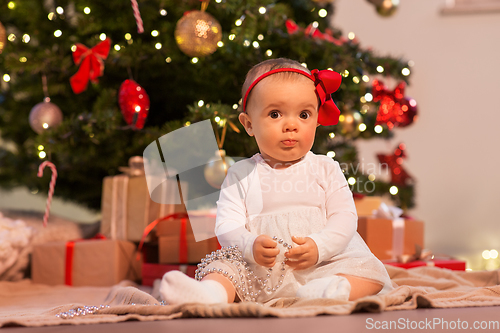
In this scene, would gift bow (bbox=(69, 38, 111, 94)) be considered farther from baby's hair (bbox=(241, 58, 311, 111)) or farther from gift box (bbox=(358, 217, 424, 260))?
gift box (bbox=(358, 217, 424, 260))

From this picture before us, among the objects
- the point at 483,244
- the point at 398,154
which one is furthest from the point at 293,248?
the point at 483,244

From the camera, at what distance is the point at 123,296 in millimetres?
876

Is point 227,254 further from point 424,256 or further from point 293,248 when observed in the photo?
point 424,256

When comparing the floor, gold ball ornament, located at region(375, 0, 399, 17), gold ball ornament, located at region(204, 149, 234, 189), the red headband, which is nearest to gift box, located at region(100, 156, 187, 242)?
gold ball ornament, located at region(204, 149, 234, 189)

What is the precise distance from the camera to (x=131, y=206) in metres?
1.45

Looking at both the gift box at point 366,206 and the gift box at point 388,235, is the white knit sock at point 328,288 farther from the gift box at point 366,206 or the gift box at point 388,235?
the gift box at point 366,206

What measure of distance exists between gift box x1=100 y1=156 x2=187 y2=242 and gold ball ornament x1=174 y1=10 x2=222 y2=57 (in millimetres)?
418

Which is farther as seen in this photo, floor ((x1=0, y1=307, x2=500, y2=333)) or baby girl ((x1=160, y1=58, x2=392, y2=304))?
baby girl ((x1=160, y1=58, x2=392, y2=304))

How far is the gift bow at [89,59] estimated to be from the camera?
1.41 meters

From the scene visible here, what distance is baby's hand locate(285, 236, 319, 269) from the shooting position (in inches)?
30.6

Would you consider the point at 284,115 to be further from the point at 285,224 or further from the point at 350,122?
the point at 350,122

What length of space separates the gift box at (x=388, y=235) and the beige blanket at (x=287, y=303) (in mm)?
167

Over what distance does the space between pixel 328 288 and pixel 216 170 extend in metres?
0.57

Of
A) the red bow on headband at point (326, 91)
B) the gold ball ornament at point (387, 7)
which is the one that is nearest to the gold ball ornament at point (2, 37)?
the red bow on headband at point (326, 91)
